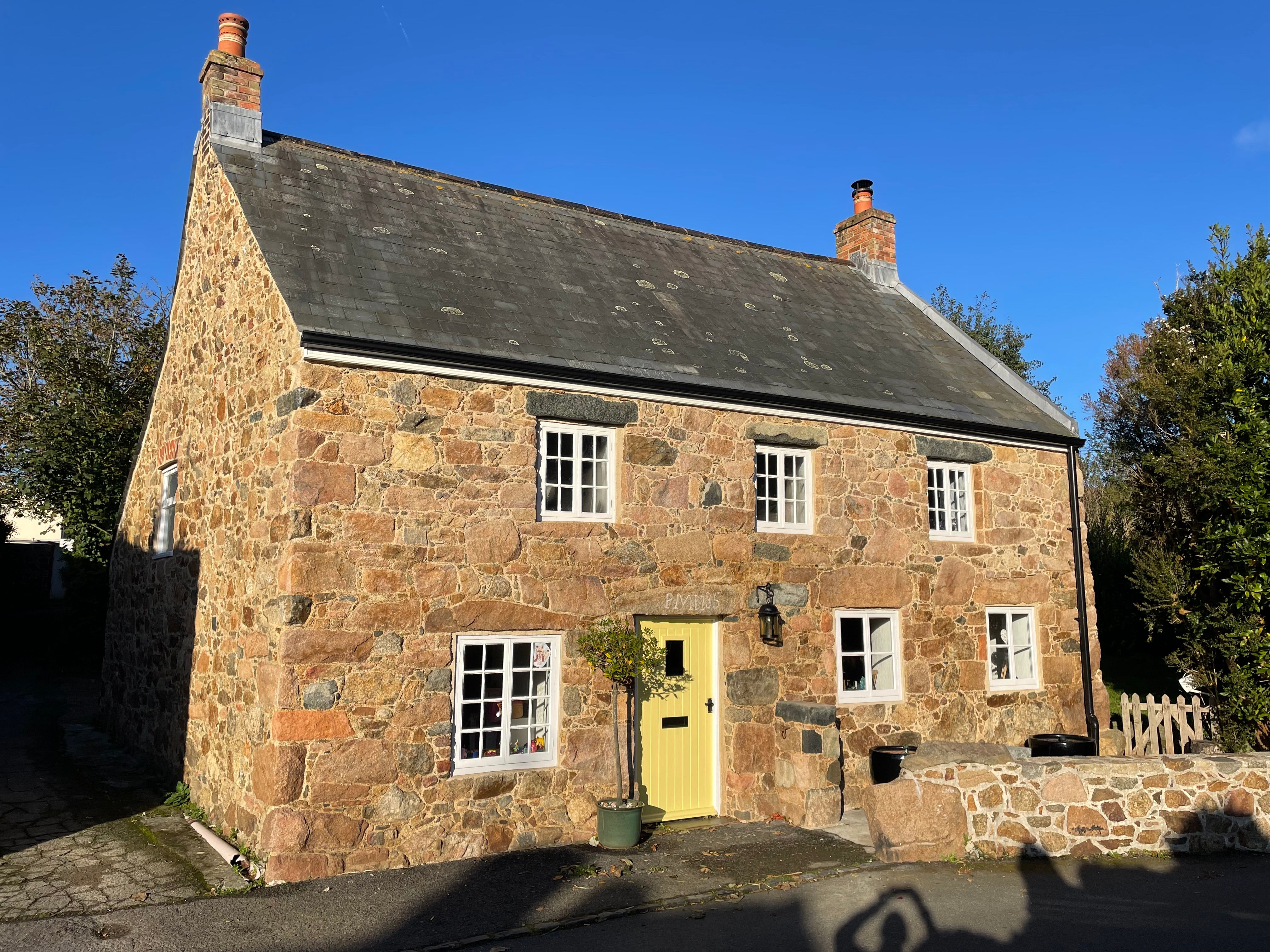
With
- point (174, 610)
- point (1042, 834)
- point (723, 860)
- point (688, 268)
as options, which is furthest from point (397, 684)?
point (688, 268)

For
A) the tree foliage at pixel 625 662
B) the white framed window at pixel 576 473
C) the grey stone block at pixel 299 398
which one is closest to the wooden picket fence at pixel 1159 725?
the tree foliage at pixel 625 662

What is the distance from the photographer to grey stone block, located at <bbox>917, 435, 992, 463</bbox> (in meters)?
11.7

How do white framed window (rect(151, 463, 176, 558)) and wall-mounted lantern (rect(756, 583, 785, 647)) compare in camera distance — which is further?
white framed window (rect(151, 463, 176, 558))

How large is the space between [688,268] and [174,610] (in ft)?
26.6

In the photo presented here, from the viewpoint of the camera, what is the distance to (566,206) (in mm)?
13484

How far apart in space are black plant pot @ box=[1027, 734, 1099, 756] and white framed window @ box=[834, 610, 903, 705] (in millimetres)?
1722

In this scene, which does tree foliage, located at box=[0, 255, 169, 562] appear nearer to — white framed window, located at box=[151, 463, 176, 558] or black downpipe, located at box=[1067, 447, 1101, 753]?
white framed window, located at box=[151, 463, 176, 558]

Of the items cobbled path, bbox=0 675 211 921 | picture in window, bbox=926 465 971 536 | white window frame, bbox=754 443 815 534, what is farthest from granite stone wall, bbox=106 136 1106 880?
cobbled path, bbox=0 675 211 921

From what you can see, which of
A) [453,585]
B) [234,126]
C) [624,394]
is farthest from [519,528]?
[234,126]

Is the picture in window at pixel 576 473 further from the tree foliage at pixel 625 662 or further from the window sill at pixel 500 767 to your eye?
the window sill at pixel 500 767

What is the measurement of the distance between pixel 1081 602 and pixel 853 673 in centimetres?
401

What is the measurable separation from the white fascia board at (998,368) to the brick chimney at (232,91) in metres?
10.4

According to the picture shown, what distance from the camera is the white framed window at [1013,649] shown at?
39.4ft

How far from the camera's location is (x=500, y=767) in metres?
8.55
